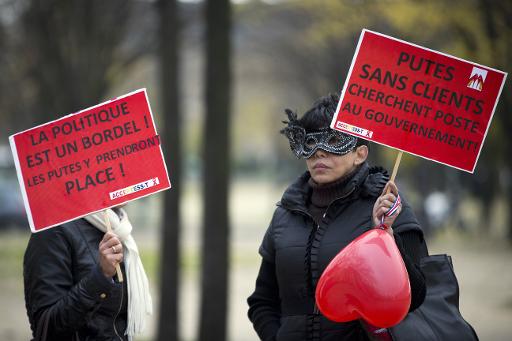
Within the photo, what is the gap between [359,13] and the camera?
19750mm

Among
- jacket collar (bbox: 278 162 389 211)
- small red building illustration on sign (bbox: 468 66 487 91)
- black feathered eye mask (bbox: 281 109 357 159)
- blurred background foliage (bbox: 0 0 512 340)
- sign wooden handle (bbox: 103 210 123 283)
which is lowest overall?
sign wooden handle (bbox: 103 210 123 283)

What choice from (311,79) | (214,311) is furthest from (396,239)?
(311,79)

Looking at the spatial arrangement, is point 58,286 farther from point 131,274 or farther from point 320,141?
point 320,141

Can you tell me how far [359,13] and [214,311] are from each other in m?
11.9

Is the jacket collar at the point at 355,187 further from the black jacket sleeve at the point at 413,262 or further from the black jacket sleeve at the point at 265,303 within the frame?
the black jacket sleeve at the point at 265,303

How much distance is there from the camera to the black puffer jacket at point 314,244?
12.5 ft

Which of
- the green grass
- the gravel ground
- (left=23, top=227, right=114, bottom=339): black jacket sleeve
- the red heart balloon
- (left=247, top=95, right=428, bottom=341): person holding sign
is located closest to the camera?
the red heart balloon

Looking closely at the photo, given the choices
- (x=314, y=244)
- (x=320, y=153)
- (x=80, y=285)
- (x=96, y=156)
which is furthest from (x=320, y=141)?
(x=80, y=285)

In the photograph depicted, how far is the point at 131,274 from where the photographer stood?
4027 millimetres

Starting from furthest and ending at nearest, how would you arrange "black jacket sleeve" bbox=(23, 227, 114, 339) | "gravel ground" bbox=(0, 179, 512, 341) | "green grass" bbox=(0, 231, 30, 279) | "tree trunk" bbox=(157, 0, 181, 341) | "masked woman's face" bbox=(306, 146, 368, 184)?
"green grass" bbox=(0, 231, 30, 279)
"gravel ground" bbox=(0, 179, 512, 341)
"tree trunk" bbox=(157, 0, 181, 341)
"masked woman's face" bbox=(306, 146, 368, 184)
"black jacket sleeve" bbox=(23, 227, 114, 339)

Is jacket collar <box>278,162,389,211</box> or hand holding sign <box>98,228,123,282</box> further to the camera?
jacket collar <box>278,162,389,211</box>

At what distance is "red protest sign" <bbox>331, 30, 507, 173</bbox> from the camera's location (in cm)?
392

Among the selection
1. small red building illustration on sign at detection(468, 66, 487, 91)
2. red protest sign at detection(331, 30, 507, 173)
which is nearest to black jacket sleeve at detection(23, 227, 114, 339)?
red protest sign at detection(331, 30, 507, 173)

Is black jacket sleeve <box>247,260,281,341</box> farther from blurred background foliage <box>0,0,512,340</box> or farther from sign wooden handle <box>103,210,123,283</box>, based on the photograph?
blurred background foliage <box>0,0,512,340</box>
